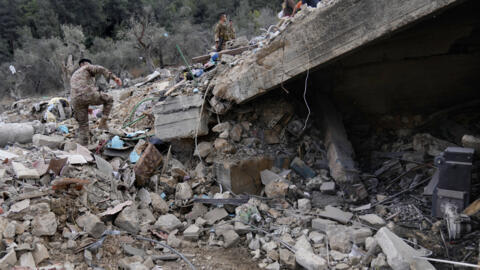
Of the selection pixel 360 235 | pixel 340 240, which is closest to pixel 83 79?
pixel 340 240

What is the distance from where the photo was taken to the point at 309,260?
321 centimetres

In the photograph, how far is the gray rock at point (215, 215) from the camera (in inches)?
166

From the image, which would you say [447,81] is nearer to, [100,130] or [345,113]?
[345,113]

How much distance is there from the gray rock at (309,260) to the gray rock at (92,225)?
2.15m

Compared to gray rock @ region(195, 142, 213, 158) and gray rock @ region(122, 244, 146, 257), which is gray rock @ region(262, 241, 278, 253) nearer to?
gray rock @ region(122, 244, 146, 257)

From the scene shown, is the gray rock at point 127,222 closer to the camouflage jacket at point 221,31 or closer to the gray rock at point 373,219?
the gray rock at point 373,219

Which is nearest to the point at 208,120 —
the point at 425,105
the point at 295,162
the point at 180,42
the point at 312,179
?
the point at 295,162

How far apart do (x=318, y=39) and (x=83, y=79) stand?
13.8ft

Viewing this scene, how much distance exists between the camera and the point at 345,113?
580 cm

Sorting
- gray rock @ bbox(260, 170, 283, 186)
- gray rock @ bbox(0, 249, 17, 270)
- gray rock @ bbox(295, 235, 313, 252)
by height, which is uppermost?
gray rock @ bbox(260, 170, 283, 186)

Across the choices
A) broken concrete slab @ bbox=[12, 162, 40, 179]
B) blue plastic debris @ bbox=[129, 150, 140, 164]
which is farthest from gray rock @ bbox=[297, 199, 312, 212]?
broken concrete slab @ bbox=[12, 162, 40, 179]

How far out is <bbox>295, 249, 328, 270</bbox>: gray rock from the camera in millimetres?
3134

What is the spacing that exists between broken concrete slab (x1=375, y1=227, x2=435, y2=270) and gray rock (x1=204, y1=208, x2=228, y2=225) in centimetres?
193

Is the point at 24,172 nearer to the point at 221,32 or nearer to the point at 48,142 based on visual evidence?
the point at 48,142
